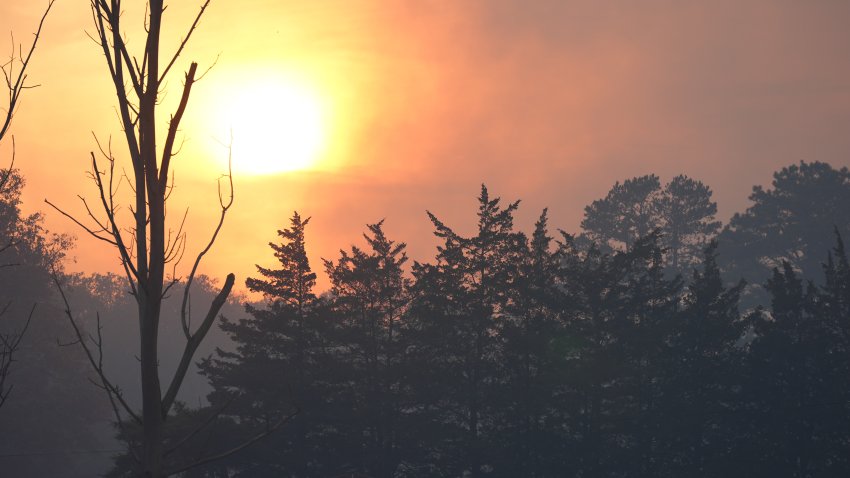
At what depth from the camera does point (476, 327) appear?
49.8m

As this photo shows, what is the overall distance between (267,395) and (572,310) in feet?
56.2

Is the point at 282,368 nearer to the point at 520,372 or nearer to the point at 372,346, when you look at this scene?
the point at 372,346

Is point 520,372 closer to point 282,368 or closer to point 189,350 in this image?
point 282,368

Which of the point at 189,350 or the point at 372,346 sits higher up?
the point at 372,346

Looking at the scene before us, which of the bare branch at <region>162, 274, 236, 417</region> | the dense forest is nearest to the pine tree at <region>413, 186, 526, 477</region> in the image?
the dense forest

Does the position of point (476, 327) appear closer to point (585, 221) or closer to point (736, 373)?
point (736, 373)

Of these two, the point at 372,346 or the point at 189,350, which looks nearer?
the point at 189,350

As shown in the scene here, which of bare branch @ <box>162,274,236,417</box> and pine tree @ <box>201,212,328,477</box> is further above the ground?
pine tree @ <box>201,212,328,477</box>

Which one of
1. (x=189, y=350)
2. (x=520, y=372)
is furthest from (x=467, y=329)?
(x=189, y=350)

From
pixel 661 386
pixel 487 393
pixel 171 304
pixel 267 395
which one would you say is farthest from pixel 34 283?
pixel 171 304

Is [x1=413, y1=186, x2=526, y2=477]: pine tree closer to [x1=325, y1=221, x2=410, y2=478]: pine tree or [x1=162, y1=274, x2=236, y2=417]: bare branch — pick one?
[x1=325, y1=221, x2=410, y2=478]: pine tree

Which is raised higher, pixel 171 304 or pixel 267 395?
pixel 171 304

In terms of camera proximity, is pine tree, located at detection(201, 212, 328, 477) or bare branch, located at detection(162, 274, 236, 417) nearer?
bare branch, located at detection(162, 274, 236, 417)

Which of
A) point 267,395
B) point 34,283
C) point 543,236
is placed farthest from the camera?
point 34,283
